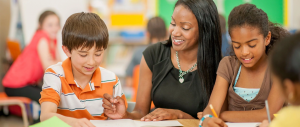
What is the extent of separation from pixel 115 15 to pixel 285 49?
4178mm

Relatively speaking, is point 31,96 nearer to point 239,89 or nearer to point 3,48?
point 3,48

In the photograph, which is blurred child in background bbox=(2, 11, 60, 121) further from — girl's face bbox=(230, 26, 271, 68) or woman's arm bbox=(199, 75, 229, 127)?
girl's face bbox=(230, 26, 271, 68)

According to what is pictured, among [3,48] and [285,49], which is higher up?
[285,49]

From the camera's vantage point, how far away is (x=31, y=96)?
A: 3.04m

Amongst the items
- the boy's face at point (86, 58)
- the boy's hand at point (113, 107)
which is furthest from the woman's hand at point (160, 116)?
the boy's face at point (86, 58)

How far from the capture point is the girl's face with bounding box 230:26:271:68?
1.24 metres

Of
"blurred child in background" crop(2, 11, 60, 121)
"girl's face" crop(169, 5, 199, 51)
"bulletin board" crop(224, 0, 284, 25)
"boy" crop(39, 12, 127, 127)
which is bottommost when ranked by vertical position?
"blurred child in background" crop(2, 11, 60, 121)

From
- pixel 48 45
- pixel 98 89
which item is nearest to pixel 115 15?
pixel 48 45

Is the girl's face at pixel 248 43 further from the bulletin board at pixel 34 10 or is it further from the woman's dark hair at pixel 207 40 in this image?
the bulletin board at pixel 34 10

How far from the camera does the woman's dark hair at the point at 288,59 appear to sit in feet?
2.15

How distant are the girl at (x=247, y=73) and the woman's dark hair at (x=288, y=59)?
1.58 feet

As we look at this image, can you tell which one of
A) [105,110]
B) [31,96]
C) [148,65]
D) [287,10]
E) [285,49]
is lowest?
[31,96]

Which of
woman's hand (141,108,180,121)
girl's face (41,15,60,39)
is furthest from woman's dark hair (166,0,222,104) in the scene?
girl's face (41,15,60,39)

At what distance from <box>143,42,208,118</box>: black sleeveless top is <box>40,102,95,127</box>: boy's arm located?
22.7 inches
